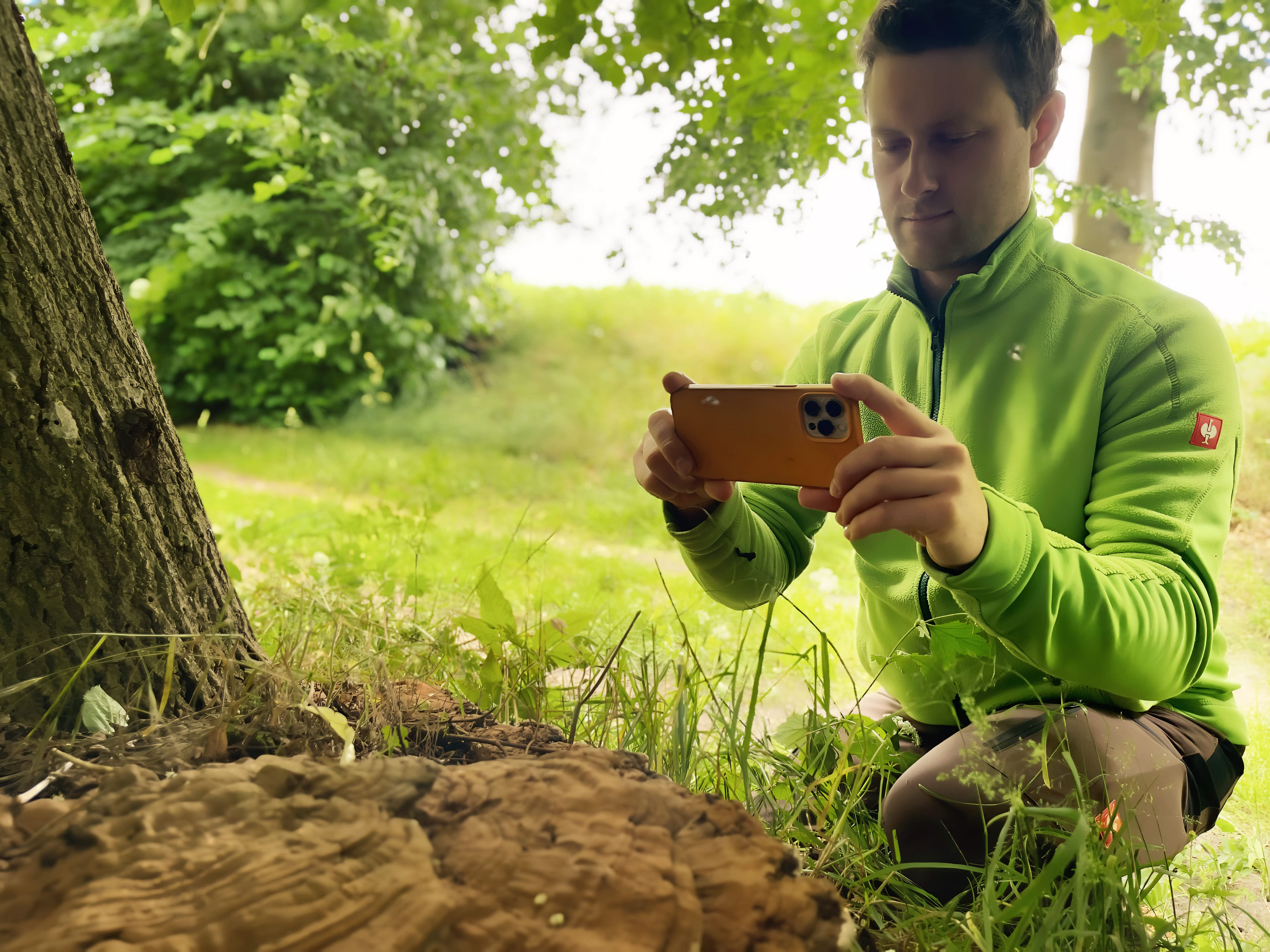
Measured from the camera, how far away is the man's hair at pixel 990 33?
1547 mm

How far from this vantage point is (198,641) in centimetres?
126

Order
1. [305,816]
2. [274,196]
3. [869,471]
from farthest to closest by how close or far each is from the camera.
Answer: [274,196] → [869,471] → [305,816]

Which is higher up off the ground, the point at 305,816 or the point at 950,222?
the point at 950,222

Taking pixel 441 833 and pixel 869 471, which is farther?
pixel 869 471

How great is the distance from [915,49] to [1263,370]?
4321mm

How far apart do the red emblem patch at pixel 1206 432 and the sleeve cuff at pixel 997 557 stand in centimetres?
51

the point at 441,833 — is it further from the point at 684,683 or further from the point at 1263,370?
the point at 1263,370

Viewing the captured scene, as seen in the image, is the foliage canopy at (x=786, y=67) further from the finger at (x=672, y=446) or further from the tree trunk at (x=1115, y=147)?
the finger at (x=672, y=446)

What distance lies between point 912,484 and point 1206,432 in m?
0.76

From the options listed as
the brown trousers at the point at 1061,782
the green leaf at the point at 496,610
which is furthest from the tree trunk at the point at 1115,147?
the green leaf at the point at 496,610

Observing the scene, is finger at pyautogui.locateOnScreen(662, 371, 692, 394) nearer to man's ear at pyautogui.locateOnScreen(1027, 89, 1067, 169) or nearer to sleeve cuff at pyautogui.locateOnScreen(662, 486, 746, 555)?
sleeve cuff at pyautogui.locateOnScreen(662, 486, 746, 555)

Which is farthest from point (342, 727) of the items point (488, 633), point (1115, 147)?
point (1115, 147)

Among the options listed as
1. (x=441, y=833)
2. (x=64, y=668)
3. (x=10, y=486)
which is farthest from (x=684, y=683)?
(x=10, y=486)

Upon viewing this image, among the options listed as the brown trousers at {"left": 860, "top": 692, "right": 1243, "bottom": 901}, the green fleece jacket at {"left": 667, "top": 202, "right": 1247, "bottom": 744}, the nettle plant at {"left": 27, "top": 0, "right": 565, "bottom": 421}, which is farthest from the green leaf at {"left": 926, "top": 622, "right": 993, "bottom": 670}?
the nettle plant at {"left": 27, "top": 0, "right": 565, "bottom": 421}
